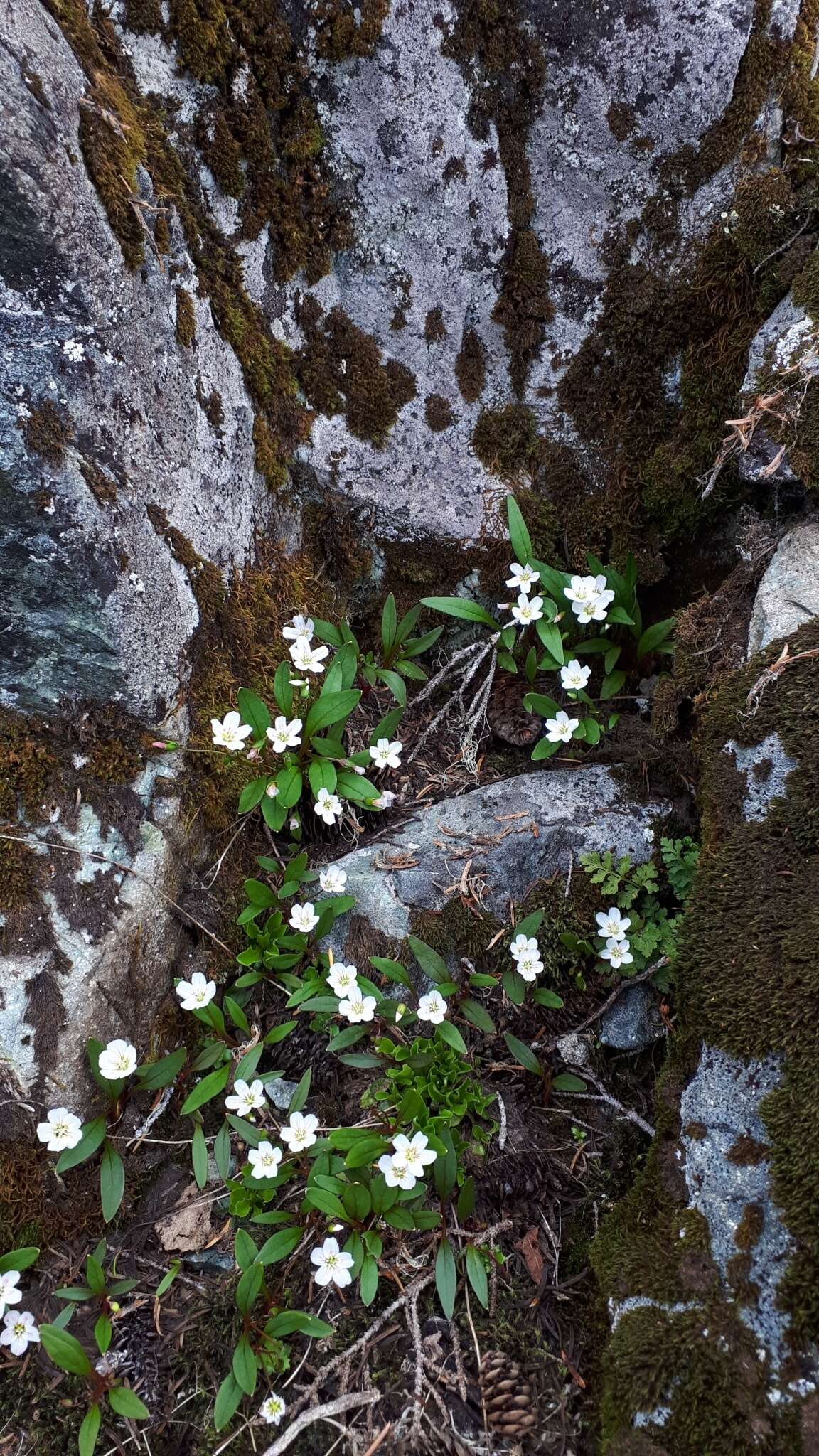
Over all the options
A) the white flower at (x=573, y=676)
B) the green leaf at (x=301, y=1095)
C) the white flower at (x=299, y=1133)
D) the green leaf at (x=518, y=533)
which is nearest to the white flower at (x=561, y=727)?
the white flower at (x=573, y=676)

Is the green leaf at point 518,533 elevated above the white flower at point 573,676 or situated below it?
above

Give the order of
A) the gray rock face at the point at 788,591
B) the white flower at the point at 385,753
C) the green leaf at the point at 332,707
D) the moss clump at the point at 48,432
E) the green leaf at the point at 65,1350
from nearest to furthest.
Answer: the green leaf at the point at 65,1350 → the moss clump at the point at 48,432 → the gray rock face at the point at 788,591 → the green leaf at the point at 332,707 → the white flower at the point at 385,753

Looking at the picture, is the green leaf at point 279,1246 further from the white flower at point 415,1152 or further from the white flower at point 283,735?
the white flower at point 283,735

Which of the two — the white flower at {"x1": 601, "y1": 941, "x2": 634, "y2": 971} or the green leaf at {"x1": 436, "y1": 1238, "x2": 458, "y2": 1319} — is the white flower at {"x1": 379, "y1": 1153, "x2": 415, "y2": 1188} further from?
the white flower at {"x1": 601, "y1": 941, "x2": 634, "y2": 971}

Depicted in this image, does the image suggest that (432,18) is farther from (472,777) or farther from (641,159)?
(472,777)

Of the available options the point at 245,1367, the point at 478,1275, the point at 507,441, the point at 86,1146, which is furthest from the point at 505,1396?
the point at 507,441

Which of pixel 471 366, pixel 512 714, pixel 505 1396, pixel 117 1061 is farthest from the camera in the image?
pixel 512 714

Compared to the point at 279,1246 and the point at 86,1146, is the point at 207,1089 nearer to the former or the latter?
the point at 86,1146
